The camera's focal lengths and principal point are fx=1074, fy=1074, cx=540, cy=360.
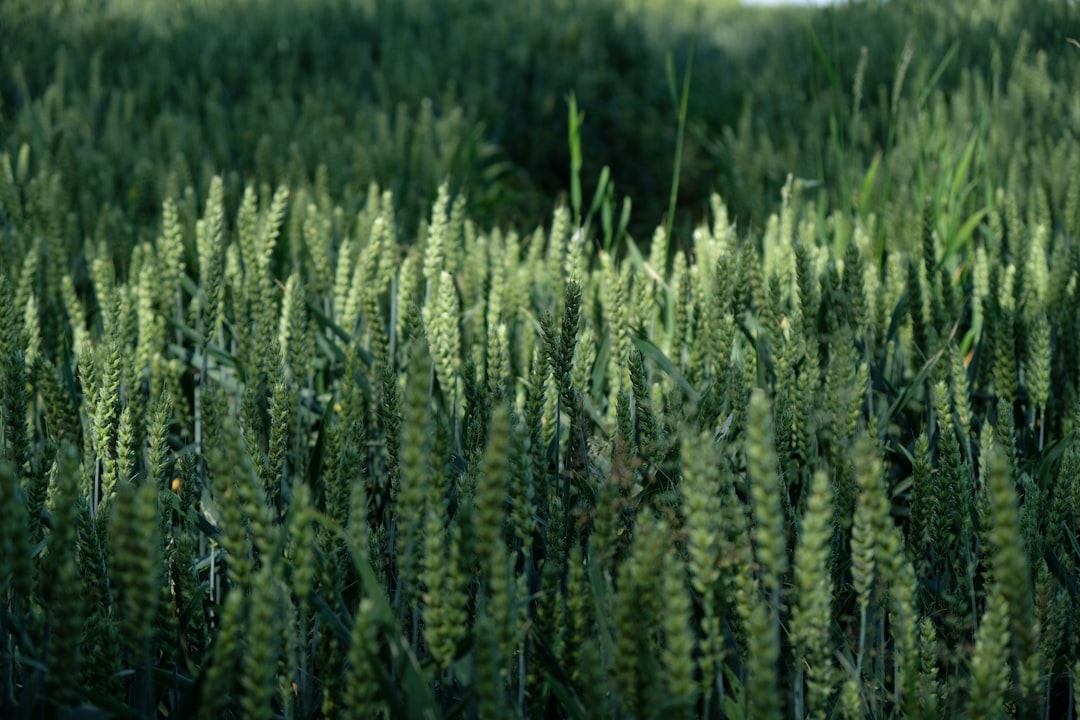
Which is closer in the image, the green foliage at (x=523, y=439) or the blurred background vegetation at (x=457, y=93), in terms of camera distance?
the green foliage at (x=523, y=439)

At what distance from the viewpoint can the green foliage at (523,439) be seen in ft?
3.14

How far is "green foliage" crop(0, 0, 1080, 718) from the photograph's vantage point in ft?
3.14

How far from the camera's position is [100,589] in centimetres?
132

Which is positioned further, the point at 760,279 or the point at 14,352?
the point at 760,279

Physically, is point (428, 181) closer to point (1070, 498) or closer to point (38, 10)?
point (1070, 498)

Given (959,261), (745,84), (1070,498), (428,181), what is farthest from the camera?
(745,84)

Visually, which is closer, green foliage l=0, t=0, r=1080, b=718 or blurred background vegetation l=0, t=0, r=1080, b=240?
green foliage l=0, t=0, r=1080, b=718

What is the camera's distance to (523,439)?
117 cm

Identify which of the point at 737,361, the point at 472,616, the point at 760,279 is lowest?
the point at 472,616

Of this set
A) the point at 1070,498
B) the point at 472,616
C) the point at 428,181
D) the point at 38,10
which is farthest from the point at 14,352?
the point at 38,10

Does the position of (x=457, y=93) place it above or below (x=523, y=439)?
below

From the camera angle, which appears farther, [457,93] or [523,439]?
[457,93]

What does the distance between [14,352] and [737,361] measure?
1.20 meters

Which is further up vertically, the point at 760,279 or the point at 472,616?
the point at 760,279
